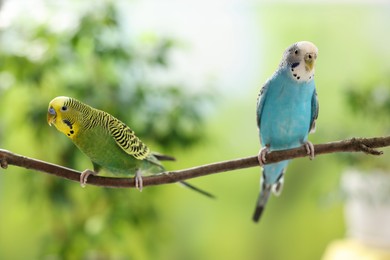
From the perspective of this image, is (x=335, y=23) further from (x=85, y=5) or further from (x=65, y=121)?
(x=65, y=121)

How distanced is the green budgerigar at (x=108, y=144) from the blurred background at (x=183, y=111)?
0.97 meters

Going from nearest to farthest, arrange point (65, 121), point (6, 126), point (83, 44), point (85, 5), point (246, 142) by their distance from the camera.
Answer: point (65, 121)
point (83, 44)
point (85, 5)
point (6, 126)
point (246, 142)

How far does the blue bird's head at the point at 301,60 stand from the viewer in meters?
0.42

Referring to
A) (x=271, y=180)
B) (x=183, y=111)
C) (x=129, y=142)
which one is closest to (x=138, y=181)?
(x=129, y=142)

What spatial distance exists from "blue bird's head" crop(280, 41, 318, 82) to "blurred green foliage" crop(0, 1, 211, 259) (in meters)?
1.15

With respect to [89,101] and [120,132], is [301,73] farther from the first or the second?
[89,101]

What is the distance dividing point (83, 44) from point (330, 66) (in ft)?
3.64

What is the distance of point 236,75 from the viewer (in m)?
2.17

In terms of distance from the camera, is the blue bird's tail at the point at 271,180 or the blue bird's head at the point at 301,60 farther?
the blue bird's tail at the point at 271,180

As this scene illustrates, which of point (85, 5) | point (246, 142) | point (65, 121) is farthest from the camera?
point (246, 142)

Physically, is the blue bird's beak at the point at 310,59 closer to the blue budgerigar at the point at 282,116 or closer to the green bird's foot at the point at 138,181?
the blue budgerigar at the point at 282,116

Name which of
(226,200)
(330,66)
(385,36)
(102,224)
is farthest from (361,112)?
(102,224)

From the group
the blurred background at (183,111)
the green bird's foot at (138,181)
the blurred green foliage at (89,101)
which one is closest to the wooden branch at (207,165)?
the green bird's foot at (138,181)

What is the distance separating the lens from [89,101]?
159 cm
